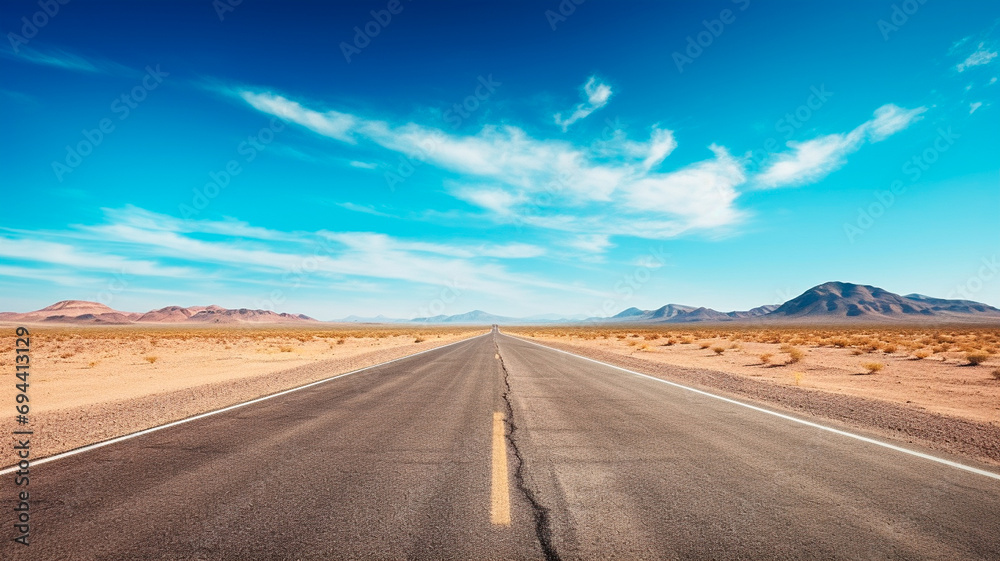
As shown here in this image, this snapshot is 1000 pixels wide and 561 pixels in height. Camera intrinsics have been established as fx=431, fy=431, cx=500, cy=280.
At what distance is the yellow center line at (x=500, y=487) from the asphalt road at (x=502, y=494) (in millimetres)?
18

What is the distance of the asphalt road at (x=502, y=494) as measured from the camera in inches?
115

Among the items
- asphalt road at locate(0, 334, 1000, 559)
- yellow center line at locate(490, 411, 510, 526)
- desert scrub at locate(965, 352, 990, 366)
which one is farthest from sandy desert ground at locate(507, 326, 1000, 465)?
yellow center line at locate(490, 411, 510, 526)

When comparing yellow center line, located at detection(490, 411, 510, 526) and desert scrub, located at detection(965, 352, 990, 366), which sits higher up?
desert scrub, located at detection(965, 352, 990, 366)

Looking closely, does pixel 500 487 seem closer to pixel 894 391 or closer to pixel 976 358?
pixel 894 391

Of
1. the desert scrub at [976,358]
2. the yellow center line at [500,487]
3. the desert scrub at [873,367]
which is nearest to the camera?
the yellow center line at [500,487]

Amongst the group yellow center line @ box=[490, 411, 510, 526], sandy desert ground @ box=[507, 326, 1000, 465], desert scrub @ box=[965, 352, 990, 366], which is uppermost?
desert scrub @ box=[965, 352, 990, 366]

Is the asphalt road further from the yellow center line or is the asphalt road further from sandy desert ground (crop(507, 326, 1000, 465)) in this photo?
sandy desert ground (crop(507, 326, 1000, 465))

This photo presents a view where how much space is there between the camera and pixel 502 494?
3.68m

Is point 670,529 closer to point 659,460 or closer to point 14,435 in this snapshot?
point 659,460

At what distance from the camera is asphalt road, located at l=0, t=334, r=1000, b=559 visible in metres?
2.91

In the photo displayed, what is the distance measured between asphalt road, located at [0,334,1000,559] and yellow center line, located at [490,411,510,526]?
0.02 m

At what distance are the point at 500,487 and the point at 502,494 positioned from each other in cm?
A: 17

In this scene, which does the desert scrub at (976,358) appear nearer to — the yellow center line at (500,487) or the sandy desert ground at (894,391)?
the sandy desert ground at (894,391)

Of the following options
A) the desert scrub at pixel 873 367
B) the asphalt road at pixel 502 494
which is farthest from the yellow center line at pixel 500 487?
the desert scrub at pixel 873 367
